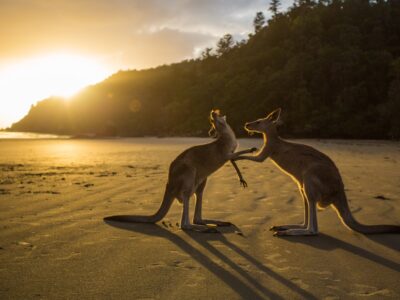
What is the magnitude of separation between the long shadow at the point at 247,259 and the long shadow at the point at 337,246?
23.7 inches

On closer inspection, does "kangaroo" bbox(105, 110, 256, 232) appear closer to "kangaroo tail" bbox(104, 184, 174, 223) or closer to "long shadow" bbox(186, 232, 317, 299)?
"kangaroo tail" bbox(104, 184, 174, 223)

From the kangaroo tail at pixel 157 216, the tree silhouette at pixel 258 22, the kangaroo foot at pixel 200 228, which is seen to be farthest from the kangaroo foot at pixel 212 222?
the tree silhouette at pixel 258 22

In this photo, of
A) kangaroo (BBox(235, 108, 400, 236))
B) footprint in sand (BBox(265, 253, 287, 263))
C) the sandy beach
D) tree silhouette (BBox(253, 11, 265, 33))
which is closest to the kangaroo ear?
kangaroo (BBox(235, 108, 400, 236))

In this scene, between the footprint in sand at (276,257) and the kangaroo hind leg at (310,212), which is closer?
the footprint in sand at (276,257)

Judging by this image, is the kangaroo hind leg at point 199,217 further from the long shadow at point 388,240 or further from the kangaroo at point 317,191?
the long shadow at point 388,240

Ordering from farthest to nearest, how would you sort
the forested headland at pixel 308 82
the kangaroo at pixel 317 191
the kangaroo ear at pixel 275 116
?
1. the forested headland at pixel 308 82
2. the kangaroo ear at pixel 275 116
3. the kangaroo at pixel 317 191

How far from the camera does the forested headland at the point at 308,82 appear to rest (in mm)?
35531

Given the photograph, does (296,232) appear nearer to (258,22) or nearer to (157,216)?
(157,216)

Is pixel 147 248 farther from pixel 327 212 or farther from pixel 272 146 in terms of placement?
pixel 327 212

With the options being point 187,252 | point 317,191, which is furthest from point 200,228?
point 317,191

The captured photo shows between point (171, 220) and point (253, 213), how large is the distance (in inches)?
40.6

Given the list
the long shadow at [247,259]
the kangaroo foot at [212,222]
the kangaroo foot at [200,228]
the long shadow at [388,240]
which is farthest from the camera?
the kangaroo foot at [212,222]

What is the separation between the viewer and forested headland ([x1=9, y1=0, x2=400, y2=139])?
35531 mm

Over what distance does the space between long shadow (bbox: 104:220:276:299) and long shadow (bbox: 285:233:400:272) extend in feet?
3.19
